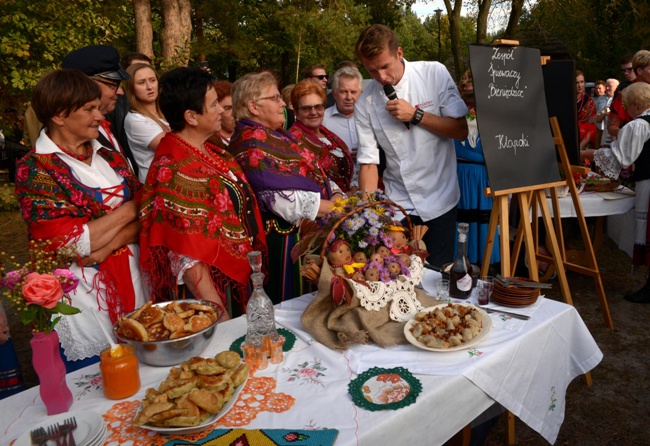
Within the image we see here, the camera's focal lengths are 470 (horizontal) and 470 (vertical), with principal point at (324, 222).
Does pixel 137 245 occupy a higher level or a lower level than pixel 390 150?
lower

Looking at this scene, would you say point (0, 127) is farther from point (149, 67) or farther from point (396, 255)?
point (396, 255)

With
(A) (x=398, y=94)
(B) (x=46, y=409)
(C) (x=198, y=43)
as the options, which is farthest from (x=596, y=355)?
(C) (x=198, y=43)

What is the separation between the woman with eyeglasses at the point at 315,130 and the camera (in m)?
3.10

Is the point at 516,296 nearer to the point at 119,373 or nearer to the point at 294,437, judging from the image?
the point at 294,437

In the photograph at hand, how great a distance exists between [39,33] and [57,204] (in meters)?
5.71

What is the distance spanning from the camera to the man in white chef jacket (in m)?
2.78

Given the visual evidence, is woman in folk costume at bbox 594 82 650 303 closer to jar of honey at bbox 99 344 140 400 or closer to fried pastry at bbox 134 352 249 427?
fried pastry at bbox 134 352 249 427

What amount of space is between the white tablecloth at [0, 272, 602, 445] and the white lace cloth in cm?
16

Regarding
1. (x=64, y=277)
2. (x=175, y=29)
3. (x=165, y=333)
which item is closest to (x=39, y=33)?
(x=175, y=29)

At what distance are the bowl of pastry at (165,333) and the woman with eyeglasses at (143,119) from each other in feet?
5.83

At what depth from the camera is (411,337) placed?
1.64 m

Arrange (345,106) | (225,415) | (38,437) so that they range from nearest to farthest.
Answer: (38,437)
(225,415)
(345,106)

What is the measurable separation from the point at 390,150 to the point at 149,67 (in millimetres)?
1944

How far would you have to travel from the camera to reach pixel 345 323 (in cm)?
171
